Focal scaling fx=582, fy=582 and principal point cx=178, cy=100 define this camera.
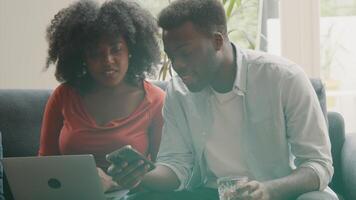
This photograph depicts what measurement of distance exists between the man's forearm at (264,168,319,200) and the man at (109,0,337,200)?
0.06 metres

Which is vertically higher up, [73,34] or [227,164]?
[73,34]

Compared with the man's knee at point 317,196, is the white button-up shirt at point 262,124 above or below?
above

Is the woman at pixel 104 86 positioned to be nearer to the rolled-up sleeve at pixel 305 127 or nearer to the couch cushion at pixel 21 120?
the couch cushion at pixel 21 120

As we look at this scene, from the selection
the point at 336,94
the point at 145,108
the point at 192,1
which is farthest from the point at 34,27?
the point at 336,94

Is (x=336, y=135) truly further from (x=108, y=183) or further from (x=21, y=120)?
(x=21, y=120)

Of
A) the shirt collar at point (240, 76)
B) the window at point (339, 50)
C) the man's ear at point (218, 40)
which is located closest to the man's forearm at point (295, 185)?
the shirt collar at point (240, 76)

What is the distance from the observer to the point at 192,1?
1.54 meters

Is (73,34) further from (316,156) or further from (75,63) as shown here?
(316,156)

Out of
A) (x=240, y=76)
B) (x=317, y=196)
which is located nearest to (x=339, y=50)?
(x=240, y=76)

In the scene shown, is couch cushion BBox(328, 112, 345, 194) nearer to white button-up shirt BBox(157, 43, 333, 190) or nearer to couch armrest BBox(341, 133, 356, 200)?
couch armrest BBox(341, 133, 356, 200)

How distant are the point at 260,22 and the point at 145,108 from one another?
0.76 meters

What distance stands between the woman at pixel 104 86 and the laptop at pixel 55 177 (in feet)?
0.61

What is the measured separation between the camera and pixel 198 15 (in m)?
1.53

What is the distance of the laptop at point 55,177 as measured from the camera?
4.81 feet
